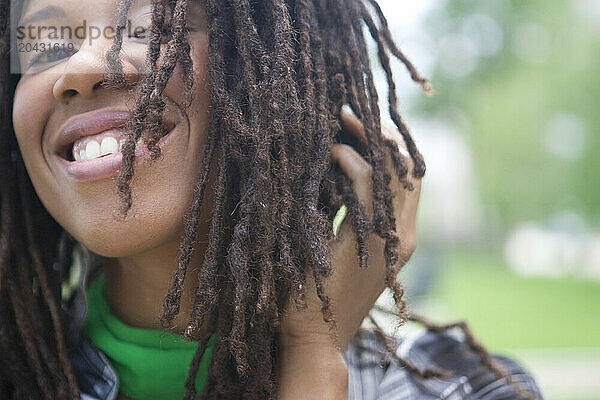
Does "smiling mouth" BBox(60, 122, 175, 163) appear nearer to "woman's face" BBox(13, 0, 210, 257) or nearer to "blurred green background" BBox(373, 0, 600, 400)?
"woman's face" BBox(13, 0, 210, 257)

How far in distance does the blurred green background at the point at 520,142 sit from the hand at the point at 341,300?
9759 mm

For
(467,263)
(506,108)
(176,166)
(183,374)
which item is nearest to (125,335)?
(183,374)

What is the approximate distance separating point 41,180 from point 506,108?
1606 centimetres

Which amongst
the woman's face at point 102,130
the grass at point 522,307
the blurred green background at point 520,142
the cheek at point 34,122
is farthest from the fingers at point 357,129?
the blurred green background at point 520,142

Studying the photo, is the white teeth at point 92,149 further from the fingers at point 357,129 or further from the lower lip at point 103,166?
the fingers at point 357,129

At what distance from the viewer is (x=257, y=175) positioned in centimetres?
151

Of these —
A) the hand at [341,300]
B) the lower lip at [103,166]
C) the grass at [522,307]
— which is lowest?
the grass at [522,307]

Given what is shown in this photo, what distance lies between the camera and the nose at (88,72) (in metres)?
1.54

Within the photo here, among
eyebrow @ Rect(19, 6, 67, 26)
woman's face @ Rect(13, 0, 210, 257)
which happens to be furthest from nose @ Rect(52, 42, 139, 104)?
eyebrow @ Rect(19, 6, 67, 26)

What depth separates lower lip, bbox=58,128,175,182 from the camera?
1.54m

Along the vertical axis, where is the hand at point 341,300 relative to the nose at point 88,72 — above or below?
below

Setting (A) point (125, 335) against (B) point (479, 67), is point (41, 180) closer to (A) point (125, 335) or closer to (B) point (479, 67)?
(A) point (125, 335)

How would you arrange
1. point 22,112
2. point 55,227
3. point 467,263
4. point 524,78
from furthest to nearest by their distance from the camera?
point 467,263 < point 524,78 < point 55,227 < point 22,112

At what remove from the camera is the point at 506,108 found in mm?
16672
